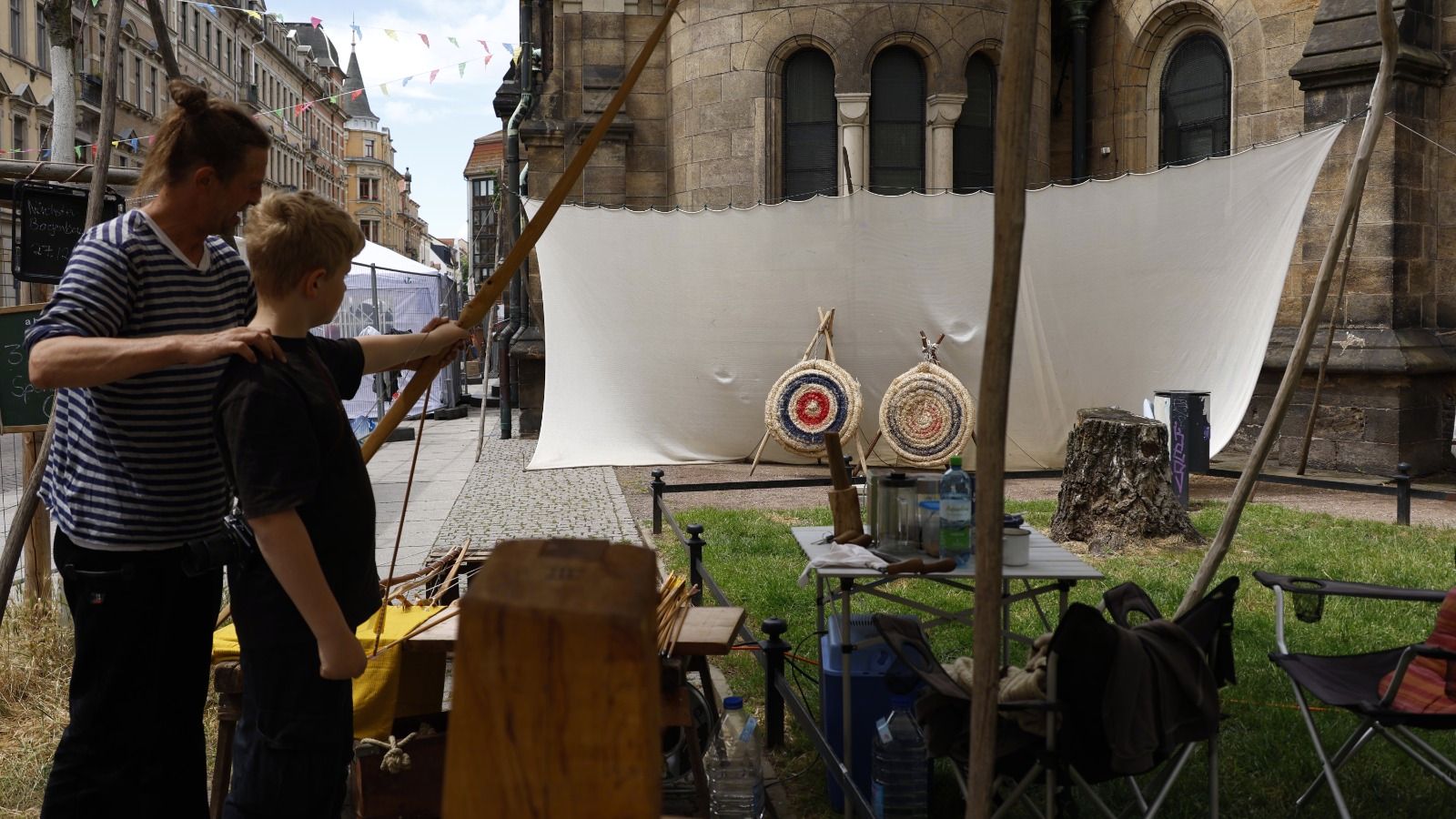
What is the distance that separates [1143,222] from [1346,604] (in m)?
5.36

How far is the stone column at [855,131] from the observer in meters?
14.2

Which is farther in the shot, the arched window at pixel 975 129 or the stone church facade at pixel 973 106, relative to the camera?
the arched window at pixel 975 129

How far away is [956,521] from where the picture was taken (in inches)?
147

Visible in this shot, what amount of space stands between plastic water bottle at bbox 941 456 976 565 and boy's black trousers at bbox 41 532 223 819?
7.05 feet

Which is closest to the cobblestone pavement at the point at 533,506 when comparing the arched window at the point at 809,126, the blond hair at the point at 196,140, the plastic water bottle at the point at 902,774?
the plastic water bottle at the point at 902,774

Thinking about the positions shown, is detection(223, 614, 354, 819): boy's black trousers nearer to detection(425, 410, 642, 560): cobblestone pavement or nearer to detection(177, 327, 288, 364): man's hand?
detection(177, 327, 288, 364): man's hand

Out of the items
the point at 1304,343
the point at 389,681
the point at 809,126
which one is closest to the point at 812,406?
the point at 809,126

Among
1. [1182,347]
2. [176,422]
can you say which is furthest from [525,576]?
[1182,347]

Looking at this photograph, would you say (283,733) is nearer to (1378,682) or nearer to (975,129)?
(1378,682)

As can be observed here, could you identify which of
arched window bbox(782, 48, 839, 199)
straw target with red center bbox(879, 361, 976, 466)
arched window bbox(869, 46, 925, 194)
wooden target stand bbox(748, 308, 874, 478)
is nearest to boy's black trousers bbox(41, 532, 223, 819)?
wooden target stand bbox(748, 308, 874, 478)

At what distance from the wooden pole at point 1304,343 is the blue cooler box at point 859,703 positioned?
97 cm

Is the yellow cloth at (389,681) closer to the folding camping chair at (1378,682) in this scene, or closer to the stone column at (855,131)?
the folding camping chair at (1378,682)

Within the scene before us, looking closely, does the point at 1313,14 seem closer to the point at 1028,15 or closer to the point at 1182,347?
the point at 1182,347

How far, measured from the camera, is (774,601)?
5.93 meters
